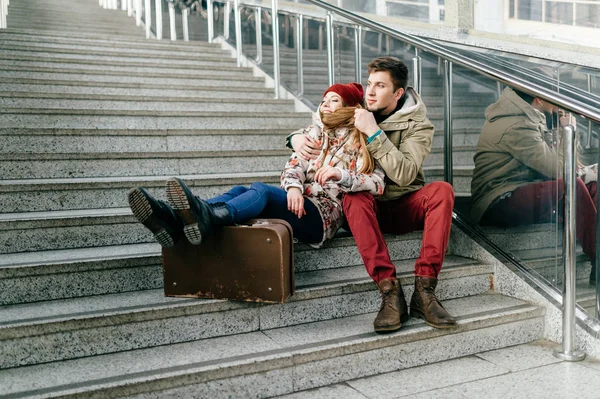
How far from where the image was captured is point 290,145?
2955 mm

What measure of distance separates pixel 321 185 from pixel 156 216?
0.87m

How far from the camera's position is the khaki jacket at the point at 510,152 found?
268 cm

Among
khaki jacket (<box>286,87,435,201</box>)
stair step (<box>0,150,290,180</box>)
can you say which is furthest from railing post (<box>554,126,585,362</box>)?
Answer: stair step (<box>0,150,290,180</box>)

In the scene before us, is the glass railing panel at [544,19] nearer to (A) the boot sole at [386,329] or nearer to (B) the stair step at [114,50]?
(B) the stair step at [114,50]

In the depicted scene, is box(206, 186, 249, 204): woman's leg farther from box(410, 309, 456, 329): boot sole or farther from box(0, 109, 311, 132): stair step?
box(0, 109, 311, 132): stair step

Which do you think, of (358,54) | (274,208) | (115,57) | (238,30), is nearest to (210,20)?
(238,30)

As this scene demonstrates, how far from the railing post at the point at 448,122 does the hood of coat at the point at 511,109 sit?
0.34 metres

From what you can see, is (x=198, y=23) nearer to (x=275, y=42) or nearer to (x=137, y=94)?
(x=275, y=42)

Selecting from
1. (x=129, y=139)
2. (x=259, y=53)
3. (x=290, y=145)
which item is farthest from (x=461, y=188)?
(x=259, y=53)

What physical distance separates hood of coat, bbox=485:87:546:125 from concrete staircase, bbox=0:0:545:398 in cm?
53

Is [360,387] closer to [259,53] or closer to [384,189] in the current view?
[384,189]

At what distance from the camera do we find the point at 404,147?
8.95 ft

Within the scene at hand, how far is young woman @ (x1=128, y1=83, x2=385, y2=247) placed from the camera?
250cm

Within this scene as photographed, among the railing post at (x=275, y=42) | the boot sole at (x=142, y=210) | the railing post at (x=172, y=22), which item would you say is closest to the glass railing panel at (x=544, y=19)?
the railing post at (x=275, y=42)
